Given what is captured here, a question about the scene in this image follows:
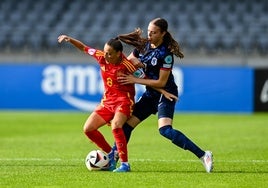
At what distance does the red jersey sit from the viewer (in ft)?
36.8

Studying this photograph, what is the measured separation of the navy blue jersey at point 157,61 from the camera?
11106 millimetres

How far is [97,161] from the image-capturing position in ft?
36.8

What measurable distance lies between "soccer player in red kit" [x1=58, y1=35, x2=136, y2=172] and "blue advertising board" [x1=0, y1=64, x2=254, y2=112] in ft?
50.2

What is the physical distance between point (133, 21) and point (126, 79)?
2036 centimetres

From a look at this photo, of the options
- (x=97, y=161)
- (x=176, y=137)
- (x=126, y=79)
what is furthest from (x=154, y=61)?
(x=97, y=161)

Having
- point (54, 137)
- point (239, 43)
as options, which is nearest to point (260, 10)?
point (239, 43)

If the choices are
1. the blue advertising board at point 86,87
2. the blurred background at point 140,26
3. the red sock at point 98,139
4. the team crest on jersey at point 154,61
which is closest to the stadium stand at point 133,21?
the blurred background at point 140,26

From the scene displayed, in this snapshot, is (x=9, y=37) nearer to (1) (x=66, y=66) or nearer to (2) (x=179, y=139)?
(1) (x=66, y=66)

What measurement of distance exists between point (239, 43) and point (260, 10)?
11.8 feet

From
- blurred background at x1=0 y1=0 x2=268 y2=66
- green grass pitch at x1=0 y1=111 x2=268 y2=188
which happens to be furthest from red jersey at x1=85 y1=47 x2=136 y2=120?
blurred background at x1=0 y1=0 x2=268 y2=66

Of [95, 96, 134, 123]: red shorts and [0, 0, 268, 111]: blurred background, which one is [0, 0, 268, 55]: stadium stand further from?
[95, 96, 134, 123]: red shorts

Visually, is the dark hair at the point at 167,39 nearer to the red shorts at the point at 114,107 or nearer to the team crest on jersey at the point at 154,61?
the team crest on jersey at the point at 154,61

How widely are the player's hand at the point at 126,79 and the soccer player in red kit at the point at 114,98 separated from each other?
5cm

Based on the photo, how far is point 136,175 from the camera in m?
10.6
